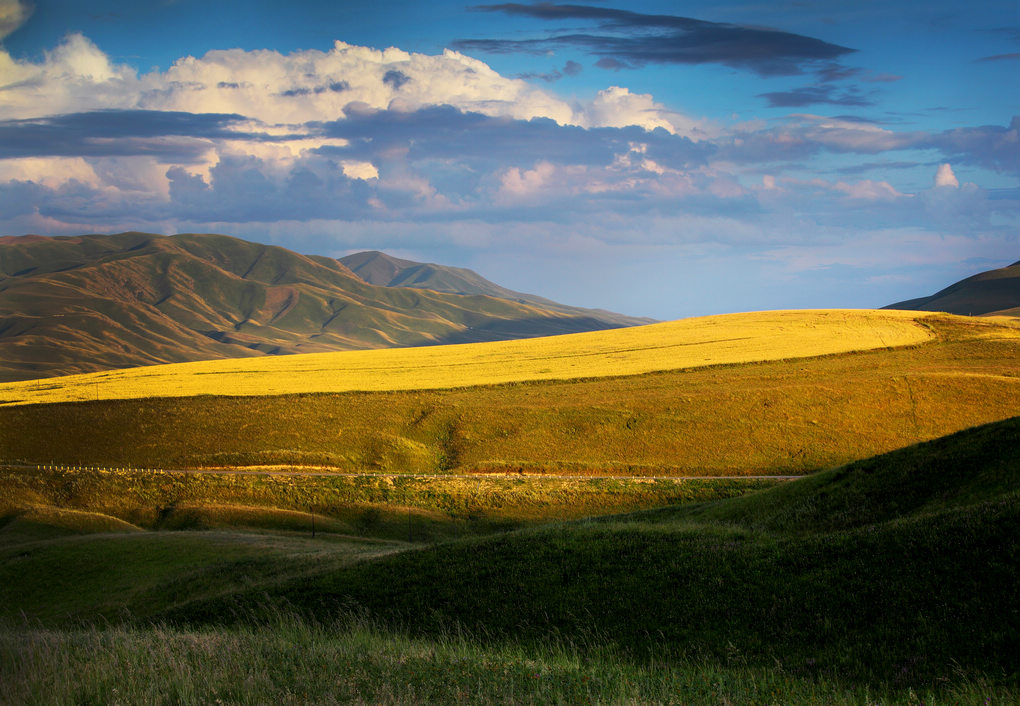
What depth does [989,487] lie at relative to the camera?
17.4m

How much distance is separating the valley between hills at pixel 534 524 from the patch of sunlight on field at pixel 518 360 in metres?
0.77

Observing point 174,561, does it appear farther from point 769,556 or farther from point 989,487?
point 989,487

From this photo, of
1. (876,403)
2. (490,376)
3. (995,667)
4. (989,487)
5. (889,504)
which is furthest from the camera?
(490,376)

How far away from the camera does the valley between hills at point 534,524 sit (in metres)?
9.48

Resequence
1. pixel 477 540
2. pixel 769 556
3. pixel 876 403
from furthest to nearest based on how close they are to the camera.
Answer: pixel 876 403 → pixel 477 540 → pixel 769 556

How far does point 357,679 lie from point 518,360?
260 ft

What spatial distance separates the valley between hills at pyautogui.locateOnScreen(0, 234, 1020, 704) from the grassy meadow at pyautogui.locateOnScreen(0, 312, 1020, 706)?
0.36ft

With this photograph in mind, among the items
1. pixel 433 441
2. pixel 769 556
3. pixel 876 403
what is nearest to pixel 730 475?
pixel 876 403

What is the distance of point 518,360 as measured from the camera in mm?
87438

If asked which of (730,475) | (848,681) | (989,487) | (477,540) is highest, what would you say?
(989,487)

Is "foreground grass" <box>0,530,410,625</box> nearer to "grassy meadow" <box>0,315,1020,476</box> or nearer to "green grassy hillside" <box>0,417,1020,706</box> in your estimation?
"green grassy hillside" <box>0,417,1020,706</box>

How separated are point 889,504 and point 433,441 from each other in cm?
4517

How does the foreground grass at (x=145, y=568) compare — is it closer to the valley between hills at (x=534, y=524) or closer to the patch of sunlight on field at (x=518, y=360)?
the valley between hills at (x=534, y=524)

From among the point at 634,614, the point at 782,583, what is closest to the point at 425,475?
the point at 634,614
